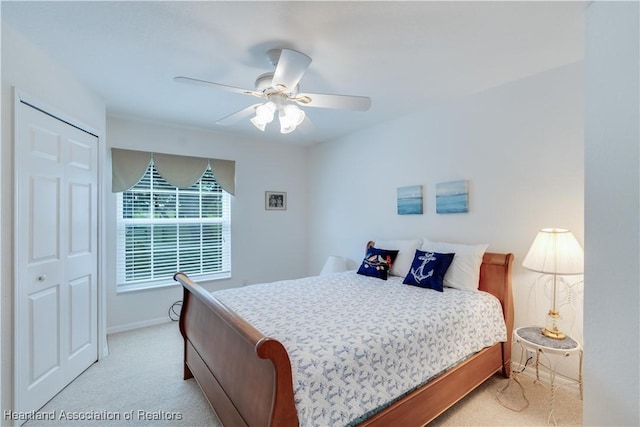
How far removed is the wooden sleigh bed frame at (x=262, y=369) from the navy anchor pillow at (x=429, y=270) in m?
0.35

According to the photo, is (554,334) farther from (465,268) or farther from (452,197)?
(452,197)

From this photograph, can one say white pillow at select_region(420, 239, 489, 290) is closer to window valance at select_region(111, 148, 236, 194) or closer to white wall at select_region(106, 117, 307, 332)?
white wall at select_region(106, 117, 307, 332)

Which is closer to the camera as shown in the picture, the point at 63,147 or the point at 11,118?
the point at 11,118

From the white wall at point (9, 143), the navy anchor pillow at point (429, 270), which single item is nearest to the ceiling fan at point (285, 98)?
the white wall at point (9, 143)

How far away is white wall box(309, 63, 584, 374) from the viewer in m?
2.24

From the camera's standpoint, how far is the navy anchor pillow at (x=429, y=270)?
253cm

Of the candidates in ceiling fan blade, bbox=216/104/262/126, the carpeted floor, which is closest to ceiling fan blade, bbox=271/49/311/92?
ceiling fan blade, bbox=216/104/262/126

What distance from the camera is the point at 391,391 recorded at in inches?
61.9

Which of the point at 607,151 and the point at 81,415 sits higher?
the point at 607,151

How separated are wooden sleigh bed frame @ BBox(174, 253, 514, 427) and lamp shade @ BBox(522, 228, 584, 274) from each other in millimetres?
362

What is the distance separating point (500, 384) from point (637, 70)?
2240 millimetres

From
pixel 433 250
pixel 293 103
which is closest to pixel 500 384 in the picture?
pixel 433 250

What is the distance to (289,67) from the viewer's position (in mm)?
1654

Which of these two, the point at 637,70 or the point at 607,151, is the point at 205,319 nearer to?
the point at 607,151
